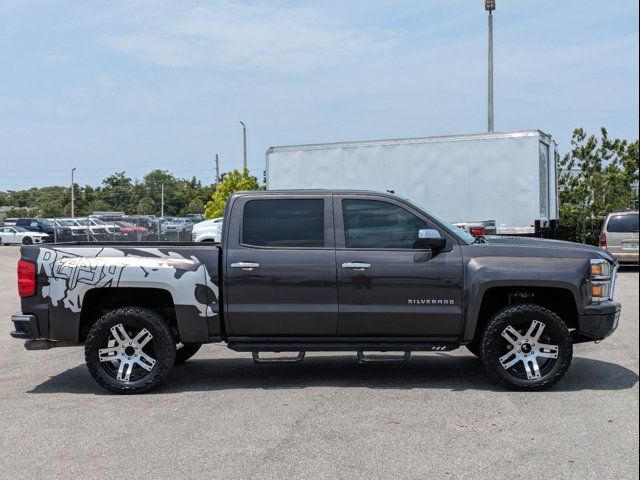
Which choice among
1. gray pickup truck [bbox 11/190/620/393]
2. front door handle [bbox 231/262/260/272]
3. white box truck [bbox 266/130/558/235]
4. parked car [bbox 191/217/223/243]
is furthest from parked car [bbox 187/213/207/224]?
front door handle [bbox 231/262/260/272]

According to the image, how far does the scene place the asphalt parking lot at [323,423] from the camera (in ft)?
15.2

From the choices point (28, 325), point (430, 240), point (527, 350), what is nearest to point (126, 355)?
point (28, 325)

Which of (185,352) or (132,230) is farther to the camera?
(132,230)

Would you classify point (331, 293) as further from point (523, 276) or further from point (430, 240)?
point (523, 276)

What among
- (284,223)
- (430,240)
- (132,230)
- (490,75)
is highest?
(490,75)

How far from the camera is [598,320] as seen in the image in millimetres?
6582

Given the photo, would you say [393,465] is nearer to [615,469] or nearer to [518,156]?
[615,469]

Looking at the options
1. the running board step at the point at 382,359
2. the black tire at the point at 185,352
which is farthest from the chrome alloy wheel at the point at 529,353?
the black tire at the point at 185,352

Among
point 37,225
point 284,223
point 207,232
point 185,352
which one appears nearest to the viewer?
point 284,223

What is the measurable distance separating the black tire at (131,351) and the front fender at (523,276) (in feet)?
9.16

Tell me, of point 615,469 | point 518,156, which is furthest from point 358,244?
point 518,156

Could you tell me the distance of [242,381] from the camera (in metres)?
7.21

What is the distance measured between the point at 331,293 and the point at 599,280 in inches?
96.6

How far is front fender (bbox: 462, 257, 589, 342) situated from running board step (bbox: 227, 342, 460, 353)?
1.23 feet
